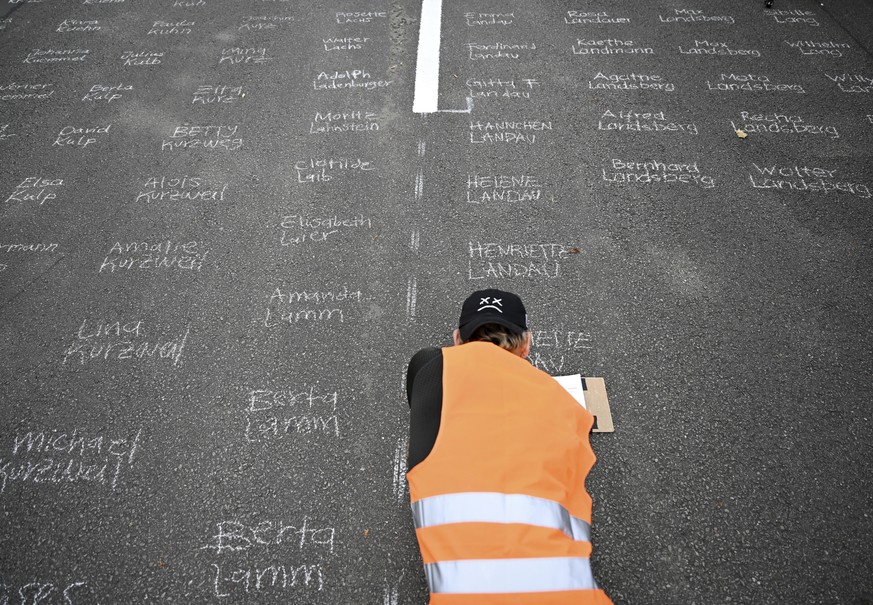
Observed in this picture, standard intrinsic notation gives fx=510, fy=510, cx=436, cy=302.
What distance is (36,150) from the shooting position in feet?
17.7

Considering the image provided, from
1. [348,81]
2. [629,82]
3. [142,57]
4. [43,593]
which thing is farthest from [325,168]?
[43,593]

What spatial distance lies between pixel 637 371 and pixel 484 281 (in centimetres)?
135

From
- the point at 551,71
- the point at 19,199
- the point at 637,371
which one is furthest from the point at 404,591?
the point at 551,71

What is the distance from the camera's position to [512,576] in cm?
182

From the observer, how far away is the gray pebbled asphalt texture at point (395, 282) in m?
3.06

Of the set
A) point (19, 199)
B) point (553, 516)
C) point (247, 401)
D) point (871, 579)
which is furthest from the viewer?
point (19, 199)

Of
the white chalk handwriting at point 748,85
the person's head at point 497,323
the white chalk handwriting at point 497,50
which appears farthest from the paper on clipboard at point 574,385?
the white chalk handwriting at point 497,50

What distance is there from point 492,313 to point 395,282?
170 cm

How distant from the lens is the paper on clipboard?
140 inches

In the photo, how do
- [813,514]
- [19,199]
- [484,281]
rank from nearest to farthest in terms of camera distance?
[813,514]
[484,281]
[19,199]

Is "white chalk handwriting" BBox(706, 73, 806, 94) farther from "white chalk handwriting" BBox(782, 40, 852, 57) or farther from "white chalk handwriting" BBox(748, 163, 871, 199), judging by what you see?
"white chalk handwriting" BBox(748, 163, 871, 199)

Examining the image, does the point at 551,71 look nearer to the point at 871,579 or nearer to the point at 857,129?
the point at 857,129

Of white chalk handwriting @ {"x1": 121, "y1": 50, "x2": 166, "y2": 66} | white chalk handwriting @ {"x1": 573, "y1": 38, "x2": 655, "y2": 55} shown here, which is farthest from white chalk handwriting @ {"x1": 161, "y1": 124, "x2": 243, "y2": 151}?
white chalk handwriting @ {"x1": 573, "y1": 38, "x2": 655, "y2": 55}

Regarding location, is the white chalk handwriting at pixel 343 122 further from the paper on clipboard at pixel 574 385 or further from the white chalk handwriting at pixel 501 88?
the paper on clipboard at pixel 574 385
